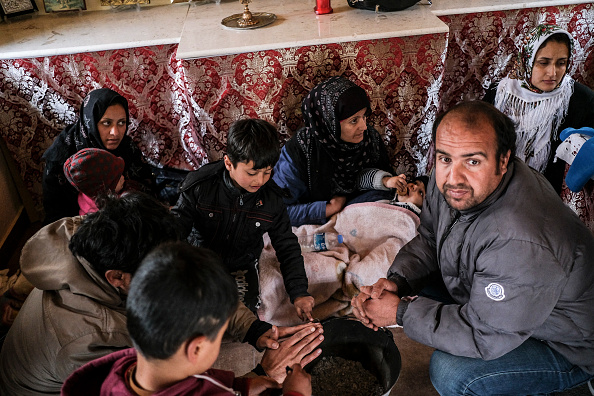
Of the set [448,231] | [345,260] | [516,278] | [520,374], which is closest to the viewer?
[516,278]

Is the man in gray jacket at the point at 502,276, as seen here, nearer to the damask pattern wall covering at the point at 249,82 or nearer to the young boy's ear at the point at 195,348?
the young boy's ear at the point at 195,348

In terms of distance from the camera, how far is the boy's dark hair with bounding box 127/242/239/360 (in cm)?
103

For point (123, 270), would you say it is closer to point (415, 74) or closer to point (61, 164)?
point (61, 164)

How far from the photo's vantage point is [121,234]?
1470 millimetres

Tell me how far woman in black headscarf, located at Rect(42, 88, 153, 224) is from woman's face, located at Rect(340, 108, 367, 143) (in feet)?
3.78

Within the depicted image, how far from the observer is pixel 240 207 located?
212cm

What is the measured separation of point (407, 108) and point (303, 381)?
6.40 feet

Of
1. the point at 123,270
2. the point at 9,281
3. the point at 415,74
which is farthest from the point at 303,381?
the point at 415,74

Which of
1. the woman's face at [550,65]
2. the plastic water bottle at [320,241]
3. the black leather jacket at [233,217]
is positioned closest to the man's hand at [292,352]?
the black leather jacket at [233,217]

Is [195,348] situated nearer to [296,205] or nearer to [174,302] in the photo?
[174,302]

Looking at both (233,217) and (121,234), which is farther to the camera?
(233,217)

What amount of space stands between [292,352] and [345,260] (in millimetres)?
847

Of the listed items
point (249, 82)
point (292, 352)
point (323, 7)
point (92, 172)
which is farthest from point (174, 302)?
point (323, 7)

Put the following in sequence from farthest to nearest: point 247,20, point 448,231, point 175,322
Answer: point 247,20 → point 448,231 → point 175,322
